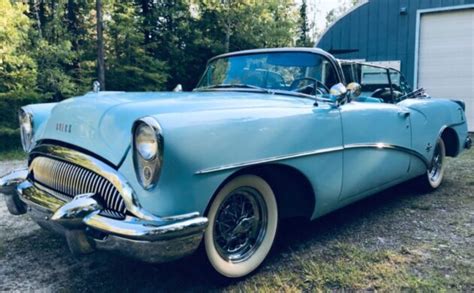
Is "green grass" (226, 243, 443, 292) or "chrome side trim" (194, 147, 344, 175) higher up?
"chrome side trim" (194, 147, 344, 175)

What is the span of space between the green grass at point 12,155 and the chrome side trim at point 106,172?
22.2 ft

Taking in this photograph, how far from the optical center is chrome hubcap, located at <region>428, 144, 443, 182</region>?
→ 4824 millimetres

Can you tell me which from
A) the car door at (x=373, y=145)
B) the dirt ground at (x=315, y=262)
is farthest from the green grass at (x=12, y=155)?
the car door at (x=373, y=145)

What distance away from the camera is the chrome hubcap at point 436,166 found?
482 cm

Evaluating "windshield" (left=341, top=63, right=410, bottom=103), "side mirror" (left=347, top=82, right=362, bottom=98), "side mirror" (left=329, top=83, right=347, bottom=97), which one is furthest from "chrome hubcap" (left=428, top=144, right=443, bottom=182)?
"side mirror" (left=329, top=83, right=347, bottom=97)

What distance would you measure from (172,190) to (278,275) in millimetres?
998

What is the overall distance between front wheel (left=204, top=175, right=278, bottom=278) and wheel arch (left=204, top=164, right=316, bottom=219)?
8 centimetres

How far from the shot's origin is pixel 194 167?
2.11m

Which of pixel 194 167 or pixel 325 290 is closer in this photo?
pixel 194 167

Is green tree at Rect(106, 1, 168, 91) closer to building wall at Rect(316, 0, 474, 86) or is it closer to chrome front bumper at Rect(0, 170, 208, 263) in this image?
building wall at Rect(316, 0, 474, 86)

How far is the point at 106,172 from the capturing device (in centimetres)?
215

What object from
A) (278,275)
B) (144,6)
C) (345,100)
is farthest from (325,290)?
(144,6)

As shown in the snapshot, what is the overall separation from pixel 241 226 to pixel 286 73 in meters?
1.41

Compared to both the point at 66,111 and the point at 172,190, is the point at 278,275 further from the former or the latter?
the point at 66,111
